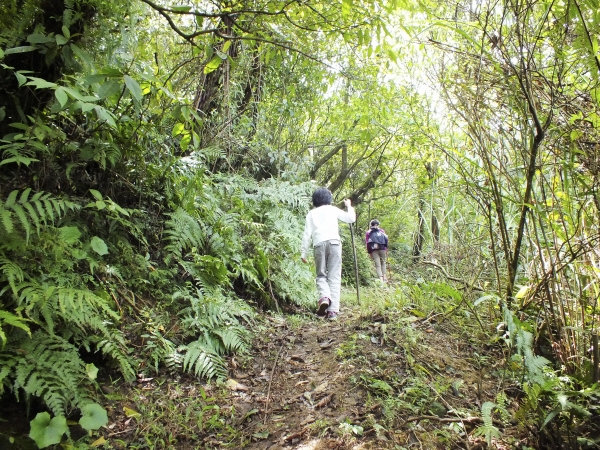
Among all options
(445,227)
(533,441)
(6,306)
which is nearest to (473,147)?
(445,227)

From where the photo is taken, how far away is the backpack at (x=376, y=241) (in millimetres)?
10219

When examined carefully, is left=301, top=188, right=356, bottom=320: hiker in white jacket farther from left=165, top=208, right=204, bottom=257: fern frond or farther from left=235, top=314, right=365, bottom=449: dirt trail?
left=165, top=208, right=204, bottom=257: fern frond

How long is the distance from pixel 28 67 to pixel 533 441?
4.13 metres

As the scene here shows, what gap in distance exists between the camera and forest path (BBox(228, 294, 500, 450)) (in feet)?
7.26

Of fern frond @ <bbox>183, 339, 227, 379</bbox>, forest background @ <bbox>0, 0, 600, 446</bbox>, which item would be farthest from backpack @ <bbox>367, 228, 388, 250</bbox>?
fern frond @ <bbox>183, 339, 227, 379</bbox>

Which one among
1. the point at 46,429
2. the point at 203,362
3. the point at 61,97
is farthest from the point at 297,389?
the point at 61,97

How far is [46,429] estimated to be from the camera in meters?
1.94

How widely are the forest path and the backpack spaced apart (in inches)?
253

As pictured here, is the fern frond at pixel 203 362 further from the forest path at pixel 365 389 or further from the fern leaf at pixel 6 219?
the fern leaf at pixel 6 219

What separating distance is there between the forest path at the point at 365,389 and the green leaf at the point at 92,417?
2.92 ft

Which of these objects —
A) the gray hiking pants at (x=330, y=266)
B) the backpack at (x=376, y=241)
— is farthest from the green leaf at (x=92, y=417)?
the backpack at (x=376, y=241)

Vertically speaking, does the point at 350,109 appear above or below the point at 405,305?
above

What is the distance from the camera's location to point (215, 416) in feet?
8.54

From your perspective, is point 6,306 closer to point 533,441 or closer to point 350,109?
point 533,441
